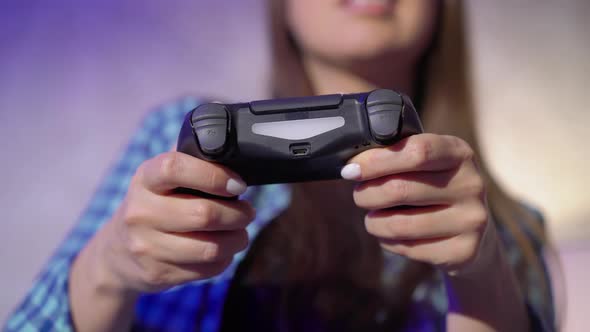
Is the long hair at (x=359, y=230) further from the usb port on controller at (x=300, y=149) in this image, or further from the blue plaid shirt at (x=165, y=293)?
the usb port on controller at (x=300, y=149)

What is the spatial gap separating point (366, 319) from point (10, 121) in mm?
597

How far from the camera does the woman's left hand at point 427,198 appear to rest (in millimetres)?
A: 257

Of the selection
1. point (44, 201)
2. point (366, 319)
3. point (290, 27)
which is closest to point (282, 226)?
point (366, 319)

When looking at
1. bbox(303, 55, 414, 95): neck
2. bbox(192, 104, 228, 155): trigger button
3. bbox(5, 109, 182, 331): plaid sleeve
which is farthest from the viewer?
bbox(303, 55, 414, 95): neck

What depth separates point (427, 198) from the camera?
0.27m

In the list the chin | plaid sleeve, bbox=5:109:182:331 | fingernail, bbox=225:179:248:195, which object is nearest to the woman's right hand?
fingernail, bbox=225:179:248:195

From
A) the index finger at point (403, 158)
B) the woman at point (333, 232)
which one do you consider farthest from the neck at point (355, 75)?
the index finger at point (403, 158)

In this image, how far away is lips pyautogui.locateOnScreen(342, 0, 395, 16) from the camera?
458 mm

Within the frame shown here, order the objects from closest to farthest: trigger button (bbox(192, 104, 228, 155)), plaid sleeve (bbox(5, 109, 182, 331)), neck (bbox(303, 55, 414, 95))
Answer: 1. trigger button (bbox(192, 104, 228, 155))
2. plaid sleeve (bbox(5, 109, 182, 331))
3. neck (bbox(303, 55, 414, 95))

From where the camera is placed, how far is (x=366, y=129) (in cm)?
25

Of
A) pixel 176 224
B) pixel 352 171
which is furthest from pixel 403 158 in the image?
pixel 176 224

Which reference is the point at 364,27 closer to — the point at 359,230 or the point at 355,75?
the point at 355,75

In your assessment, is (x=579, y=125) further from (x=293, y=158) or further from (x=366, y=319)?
(x=293, y=158)

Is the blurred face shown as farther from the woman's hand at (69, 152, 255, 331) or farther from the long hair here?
the woman's hand at (69, 152, 255, 331)
